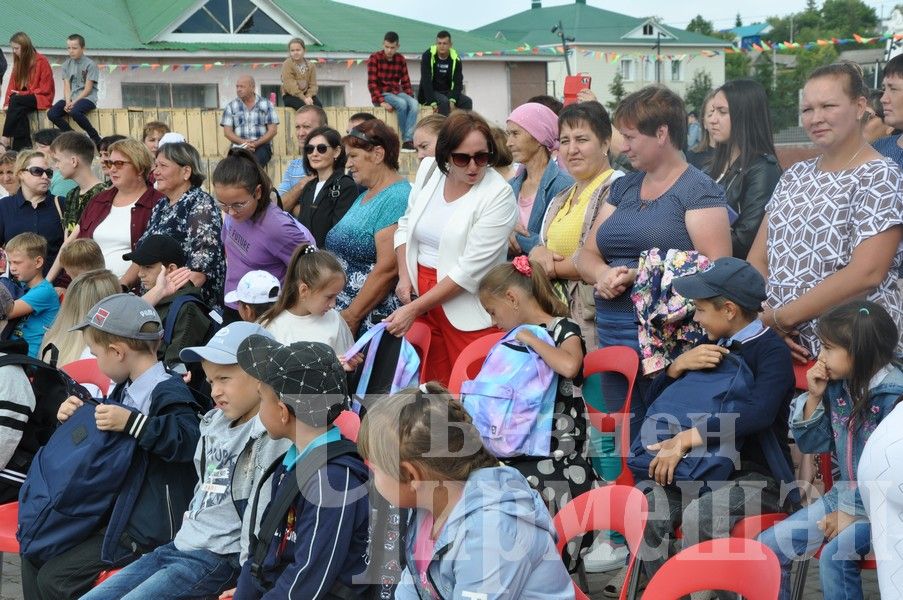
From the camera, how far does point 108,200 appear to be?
6883mm

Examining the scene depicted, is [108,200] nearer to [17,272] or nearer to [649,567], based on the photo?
[17,272]

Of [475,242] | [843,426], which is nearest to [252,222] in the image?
[475,242]

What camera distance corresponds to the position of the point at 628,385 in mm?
4410

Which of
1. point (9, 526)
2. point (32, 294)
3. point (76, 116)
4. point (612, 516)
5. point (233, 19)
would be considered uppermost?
point (233, 19)

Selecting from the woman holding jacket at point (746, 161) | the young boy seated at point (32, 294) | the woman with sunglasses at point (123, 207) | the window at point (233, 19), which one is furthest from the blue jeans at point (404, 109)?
the window at point (233, 19)

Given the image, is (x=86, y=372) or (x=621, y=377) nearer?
(x=621, y=377)

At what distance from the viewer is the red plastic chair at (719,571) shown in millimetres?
2797

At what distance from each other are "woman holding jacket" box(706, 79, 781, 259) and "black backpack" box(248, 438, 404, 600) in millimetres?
2145

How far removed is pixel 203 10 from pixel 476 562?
25.8 meters

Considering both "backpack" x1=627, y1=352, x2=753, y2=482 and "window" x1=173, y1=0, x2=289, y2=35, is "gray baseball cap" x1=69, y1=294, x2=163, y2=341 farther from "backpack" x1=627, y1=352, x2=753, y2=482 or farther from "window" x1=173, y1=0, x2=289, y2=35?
"window" x1=173, y1=0, x2=289, y2=35

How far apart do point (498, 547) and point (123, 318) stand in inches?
81.5

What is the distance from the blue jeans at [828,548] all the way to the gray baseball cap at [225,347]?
186 centimetres

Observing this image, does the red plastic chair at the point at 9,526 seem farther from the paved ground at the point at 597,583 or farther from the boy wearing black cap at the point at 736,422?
the boy wearing black cap at the point at 736,422

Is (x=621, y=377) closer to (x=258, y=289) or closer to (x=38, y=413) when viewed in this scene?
(x=258, y=289)
